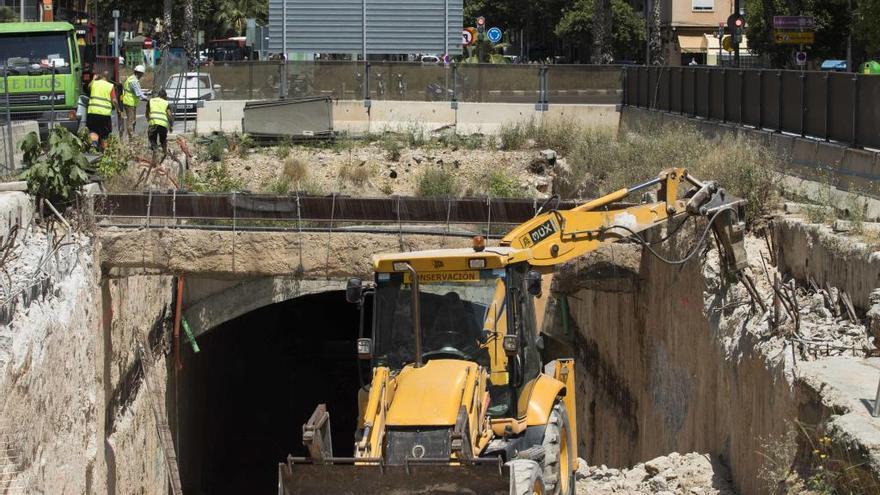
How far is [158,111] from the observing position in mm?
23109

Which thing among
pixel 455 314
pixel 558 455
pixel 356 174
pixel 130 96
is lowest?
pixel 558 455

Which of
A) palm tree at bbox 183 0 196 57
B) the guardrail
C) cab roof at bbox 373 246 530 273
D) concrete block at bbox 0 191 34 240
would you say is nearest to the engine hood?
cab roof at bbox 373 246 530 273

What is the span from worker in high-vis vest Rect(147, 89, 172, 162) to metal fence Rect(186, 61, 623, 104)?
17.9 feet

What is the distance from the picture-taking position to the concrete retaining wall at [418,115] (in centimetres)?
2919

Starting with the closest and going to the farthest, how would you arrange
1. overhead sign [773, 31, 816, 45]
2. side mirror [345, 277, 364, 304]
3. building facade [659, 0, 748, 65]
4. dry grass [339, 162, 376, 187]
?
side mirror [345, 277, 364, 304], dry grass [339, 162, 376, 187], overhead sign [773, 31, 816, 45], building facade [659, 0, 748, 65]

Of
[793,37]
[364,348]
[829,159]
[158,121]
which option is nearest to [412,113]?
[158,121]

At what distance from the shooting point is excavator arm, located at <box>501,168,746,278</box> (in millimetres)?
13281

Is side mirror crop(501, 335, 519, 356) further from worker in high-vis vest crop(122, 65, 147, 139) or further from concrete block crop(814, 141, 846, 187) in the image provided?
worker in high-vis vest crop(122, 65, 147, 139)

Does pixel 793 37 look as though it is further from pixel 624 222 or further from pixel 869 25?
pixel 624 222

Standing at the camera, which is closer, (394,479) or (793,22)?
(394,479)

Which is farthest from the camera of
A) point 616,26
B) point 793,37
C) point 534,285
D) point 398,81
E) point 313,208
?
point 616,26

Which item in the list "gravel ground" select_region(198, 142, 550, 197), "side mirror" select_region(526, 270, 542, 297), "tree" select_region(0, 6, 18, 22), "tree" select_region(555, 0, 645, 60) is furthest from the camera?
"tree" select_region(555, 0, 645, 60)

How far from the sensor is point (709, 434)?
1457 cm

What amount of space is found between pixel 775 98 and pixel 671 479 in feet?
29.0
